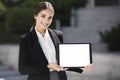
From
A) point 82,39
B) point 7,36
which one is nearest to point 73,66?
point 82,39

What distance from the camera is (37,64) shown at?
2.90 meters

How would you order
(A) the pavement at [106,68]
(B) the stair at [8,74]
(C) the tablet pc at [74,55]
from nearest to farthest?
(C) the tablet pc at [74,55] → (A) the pavement at [106,68] → (B) the stair at [8,74]

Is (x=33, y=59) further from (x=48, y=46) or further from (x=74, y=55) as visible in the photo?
(x=74, y=55)

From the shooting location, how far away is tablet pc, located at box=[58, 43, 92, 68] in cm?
298

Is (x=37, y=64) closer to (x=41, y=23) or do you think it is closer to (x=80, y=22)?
(x=41, y=23)

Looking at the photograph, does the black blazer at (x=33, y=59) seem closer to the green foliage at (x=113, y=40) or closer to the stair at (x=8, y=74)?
the stair at (x=8, y=74)

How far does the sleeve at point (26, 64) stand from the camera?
2.90 metres

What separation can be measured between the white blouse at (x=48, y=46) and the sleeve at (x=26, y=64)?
7 cm

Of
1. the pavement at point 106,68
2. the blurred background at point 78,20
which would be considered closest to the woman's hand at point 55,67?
the pavement at point 106,68

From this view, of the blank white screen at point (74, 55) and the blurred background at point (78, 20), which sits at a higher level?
the blank white screen at point (74, 55)

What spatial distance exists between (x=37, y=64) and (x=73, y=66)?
0.26m

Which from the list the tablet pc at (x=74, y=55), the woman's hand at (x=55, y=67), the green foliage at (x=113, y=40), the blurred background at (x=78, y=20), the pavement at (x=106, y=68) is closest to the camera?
the woman's hand at (x=55, y=67)

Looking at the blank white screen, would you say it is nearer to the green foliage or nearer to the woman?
the woman

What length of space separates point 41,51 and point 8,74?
7.72 metres
